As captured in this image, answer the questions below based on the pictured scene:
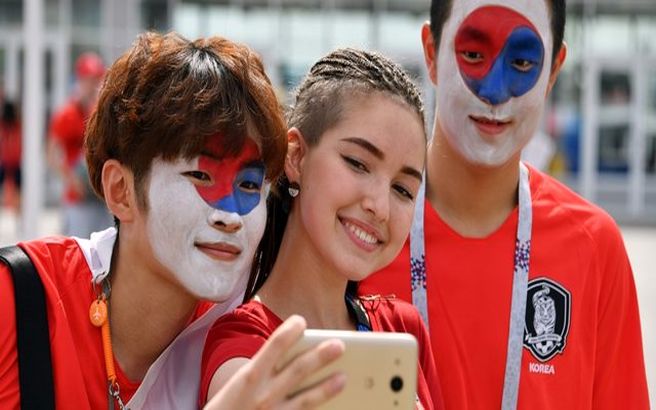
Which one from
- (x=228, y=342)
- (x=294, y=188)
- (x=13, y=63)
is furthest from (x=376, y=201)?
(x=13, y=63)

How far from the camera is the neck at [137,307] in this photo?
2344 millimetres

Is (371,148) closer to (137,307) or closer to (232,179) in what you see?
(232,179)

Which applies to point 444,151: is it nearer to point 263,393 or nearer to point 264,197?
point 264,197

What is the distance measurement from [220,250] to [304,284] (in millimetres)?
262

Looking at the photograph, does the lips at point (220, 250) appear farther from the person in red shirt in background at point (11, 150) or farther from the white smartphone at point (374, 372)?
the person in red shirt in background at point (11, 150)

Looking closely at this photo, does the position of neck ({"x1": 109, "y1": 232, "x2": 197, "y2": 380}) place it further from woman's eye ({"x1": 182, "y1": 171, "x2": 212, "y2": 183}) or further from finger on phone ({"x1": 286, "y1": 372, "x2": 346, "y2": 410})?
finger on phone ({"x1": 286, "y1": 372, "x2": 346, "y2": 410})

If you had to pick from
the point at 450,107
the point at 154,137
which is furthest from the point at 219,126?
the point at 450,107

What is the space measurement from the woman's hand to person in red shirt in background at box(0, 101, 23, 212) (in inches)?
522

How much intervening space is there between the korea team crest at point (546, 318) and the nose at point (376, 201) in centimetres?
68

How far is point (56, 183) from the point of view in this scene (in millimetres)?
19766

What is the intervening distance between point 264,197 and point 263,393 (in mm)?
620

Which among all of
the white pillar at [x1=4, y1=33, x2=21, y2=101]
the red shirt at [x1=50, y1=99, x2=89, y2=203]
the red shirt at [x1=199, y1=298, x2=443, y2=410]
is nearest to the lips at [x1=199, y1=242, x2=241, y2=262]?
the red shirt at [x1=199, y1=298, x2=443, y2=410]

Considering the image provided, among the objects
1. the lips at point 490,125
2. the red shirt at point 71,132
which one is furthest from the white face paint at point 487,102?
the red shirt at point 71,132

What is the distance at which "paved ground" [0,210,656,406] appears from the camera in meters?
8.27
